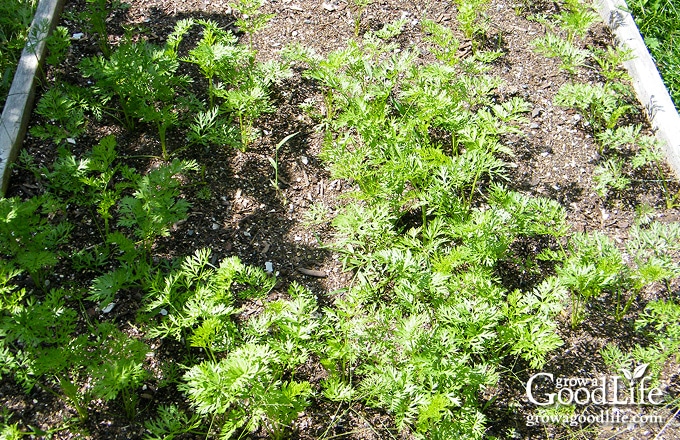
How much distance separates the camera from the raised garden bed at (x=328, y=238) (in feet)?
9.63

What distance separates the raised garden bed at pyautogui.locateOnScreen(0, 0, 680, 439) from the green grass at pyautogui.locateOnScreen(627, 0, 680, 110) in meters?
0.42

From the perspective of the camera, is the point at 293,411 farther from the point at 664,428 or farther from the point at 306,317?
the point at 664,428

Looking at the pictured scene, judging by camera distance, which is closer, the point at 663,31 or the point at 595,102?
the point at 595,102

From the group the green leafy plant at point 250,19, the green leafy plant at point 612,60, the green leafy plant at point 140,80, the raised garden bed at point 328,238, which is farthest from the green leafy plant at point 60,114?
the green leafy plant at point 612,60

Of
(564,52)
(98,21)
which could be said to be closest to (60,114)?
(98,21)

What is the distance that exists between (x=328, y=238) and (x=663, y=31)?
A: 3.32 metres

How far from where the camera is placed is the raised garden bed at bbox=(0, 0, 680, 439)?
116 inches

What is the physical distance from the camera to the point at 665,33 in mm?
5055

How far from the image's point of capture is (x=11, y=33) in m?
4.61

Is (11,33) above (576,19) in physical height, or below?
below

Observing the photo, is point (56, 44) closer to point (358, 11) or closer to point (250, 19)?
point (250, 19)

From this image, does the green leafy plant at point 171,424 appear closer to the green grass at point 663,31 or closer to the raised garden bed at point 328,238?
the raised garden bed at point 328,238

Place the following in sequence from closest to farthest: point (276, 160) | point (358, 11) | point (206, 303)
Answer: point (206, 303) < point (276, 160) < point (358, 11)

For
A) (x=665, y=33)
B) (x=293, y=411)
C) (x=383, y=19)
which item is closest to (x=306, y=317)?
(x=293, y=411)
